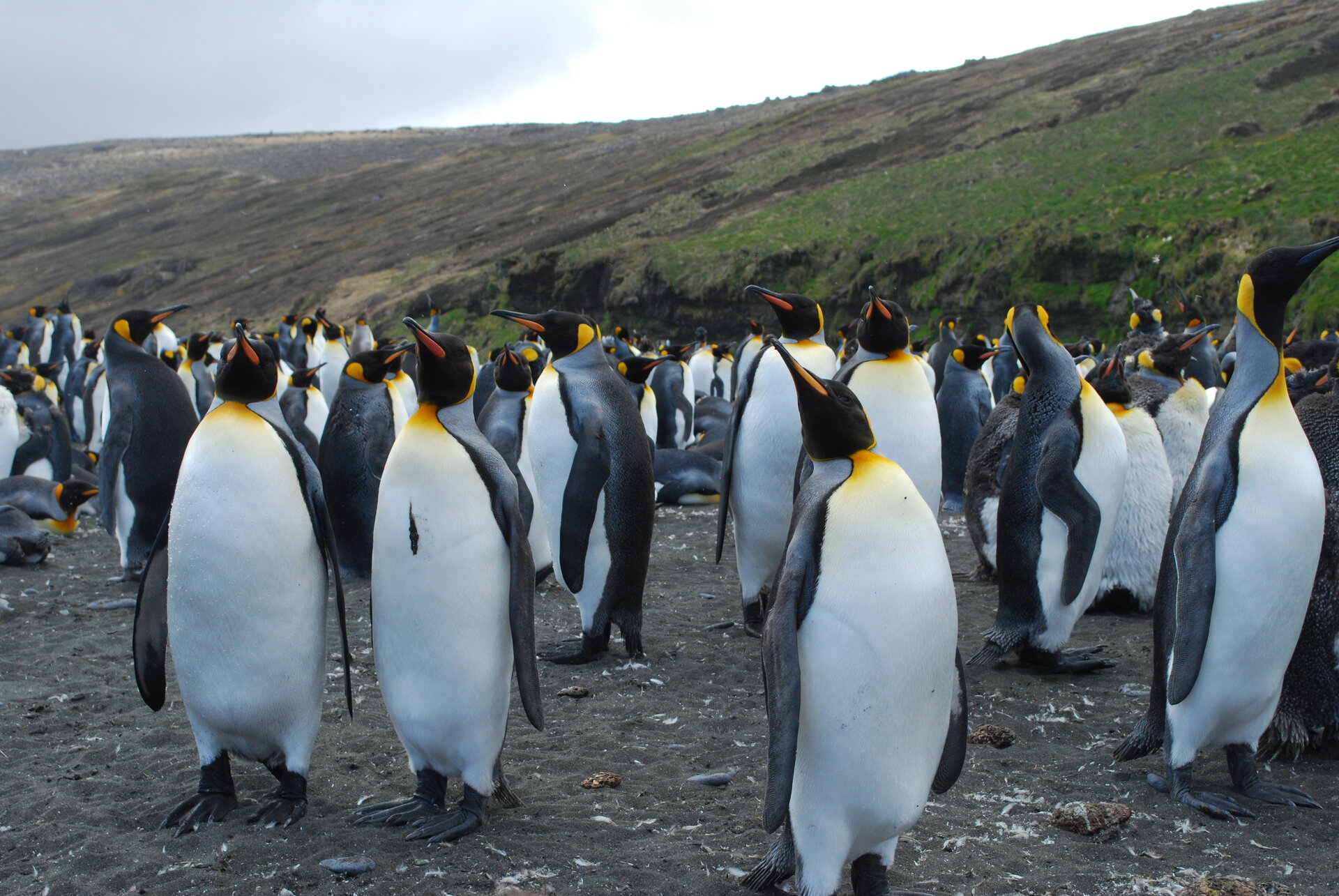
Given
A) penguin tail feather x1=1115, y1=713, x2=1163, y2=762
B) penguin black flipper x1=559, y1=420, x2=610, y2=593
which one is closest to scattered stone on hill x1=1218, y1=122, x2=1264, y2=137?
penguin black flipper x1=559, y1=420, x2=610, y2=593

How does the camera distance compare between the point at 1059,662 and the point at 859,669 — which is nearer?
the point at 859,669

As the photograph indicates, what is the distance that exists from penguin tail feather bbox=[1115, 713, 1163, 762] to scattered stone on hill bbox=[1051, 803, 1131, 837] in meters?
0.47

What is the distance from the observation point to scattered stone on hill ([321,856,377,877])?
2.79 m

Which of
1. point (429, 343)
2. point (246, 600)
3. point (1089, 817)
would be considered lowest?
point (1089, 817)

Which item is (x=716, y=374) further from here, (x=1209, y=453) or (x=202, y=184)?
(x=202, y=184)

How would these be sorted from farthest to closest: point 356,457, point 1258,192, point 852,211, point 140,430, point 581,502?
point 852,211 < point 1258,192 < point 356,457 < point 140,430 < point 581,502

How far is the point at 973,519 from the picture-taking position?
6.23 meters

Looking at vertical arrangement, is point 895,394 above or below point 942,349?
above

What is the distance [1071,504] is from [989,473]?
4.66 ft

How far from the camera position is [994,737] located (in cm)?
394

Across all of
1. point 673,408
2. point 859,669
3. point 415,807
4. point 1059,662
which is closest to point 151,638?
point 415,807

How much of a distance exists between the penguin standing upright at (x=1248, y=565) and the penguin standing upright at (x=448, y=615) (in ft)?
6.80

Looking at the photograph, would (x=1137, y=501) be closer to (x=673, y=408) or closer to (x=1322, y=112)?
(x=673, y=408)

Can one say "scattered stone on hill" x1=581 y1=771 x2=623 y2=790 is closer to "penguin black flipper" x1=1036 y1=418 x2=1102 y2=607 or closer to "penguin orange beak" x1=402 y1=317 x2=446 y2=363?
"penguin orange beak" x1=402 y1=317 x2=446 y2=363
